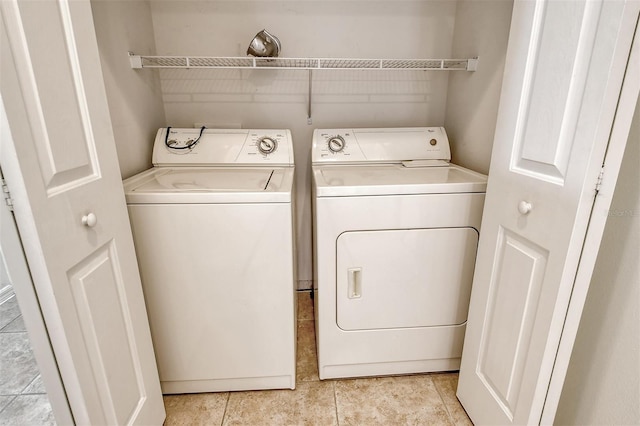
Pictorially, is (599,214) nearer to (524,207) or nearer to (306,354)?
(524,207)

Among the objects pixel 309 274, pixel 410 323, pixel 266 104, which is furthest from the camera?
pixel 309 274

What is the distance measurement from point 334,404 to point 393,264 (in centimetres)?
74

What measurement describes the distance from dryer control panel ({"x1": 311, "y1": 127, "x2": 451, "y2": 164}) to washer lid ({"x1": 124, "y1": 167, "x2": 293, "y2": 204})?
0.31 m

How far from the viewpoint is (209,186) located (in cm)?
138

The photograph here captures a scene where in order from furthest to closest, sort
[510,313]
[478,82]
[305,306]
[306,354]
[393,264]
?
[305,306], [306,354], [478,82], [393,264], [510,313]

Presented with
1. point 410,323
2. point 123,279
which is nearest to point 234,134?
point 123,279

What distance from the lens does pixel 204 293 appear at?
1411 millimetres

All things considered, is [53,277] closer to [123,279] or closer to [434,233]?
[123,279]

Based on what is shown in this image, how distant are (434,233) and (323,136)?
34.9 inches

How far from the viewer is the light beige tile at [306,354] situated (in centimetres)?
172

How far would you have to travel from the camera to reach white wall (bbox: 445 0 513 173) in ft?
5.20

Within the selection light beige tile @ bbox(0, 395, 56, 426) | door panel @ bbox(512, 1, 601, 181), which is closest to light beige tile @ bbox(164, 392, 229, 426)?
light beige tile @ bbox(0, 395, 56, 426)

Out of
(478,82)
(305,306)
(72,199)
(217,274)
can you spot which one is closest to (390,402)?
(305,306)

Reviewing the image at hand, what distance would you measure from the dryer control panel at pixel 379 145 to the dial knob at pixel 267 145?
0.23 meters
